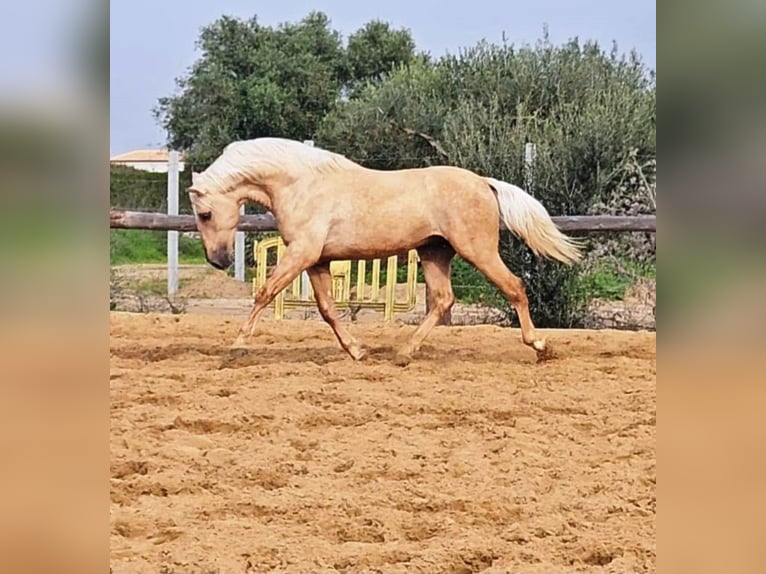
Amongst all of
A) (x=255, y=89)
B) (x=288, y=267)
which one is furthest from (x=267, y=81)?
(x=288, y=267)

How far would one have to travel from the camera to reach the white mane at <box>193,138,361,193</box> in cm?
353

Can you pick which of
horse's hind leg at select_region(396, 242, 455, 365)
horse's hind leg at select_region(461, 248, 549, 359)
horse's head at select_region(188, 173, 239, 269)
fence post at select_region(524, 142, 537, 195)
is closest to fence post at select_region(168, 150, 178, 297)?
horse's head at select_region(188, 173, 239, 269)

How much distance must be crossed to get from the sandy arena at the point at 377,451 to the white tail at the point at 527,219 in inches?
15.3

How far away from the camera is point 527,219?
3.56 m

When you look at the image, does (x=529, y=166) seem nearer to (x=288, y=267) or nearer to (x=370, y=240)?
(x=370, y=240)

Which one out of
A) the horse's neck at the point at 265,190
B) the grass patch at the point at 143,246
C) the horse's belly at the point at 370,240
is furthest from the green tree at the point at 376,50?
the grass patch at the point at 143,246

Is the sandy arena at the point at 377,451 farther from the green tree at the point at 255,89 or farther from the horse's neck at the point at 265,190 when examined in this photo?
the green tree at the point at 255,89

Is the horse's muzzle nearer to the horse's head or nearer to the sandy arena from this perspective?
the horse's head

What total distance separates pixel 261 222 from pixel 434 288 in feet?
2.45

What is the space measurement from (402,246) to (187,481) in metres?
1.18

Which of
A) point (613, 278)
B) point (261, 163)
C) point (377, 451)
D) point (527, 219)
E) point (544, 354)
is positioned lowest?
point (377, 451)

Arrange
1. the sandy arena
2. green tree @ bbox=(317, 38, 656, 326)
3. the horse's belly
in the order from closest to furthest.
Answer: the sandy arena, the horse's belly, green tree @ bbox=(317, 38, 656, 326)

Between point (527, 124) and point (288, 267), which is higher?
point (527, 124)
